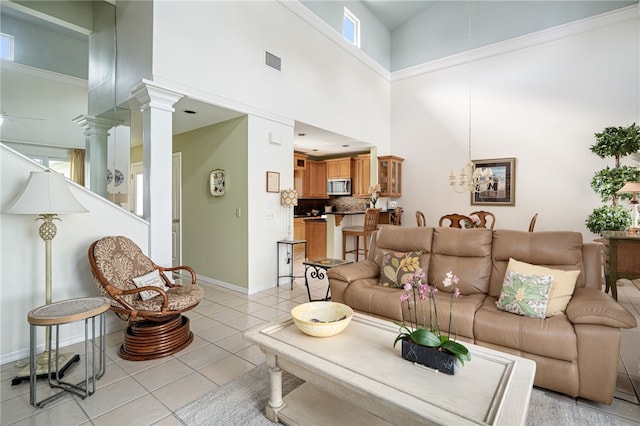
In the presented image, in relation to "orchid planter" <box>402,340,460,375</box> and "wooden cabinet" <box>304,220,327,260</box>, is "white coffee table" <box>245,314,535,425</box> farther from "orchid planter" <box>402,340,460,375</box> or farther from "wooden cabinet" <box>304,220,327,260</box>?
"wooden cabinet" <box>304,220,327,260</box>

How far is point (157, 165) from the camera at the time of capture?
3.36m

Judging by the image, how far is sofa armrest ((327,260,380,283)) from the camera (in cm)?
300

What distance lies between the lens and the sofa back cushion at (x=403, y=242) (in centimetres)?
308

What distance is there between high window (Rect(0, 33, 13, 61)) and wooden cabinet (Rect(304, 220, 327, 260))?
5266mm

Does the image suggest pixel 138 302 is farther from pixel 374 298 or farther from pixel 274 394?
pixel 374 298

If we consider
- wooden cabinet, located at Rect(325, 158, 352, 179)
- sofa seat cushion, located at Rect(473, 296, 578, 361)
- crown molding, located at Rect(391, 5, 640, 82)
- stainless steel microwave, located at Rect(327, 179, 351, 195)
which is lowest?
sofa seat cushion, located at Rect(473, 296, 578, 361)

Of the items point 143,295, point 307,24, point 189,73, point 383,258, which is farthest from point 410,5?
point 143,295

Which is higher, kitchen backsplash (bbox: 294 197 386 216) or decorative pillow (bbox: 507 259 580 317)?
kitchen backsplash (bbox: 294 197 386 216)

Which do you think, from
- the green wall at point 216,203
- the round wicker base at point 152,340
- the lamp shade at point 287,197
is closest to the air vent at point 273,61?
the green wall at point 216,203

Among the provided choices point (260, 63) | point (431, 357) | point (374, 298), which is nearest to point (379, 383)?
point (431, 357)

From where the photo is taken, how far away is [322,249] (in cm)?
677

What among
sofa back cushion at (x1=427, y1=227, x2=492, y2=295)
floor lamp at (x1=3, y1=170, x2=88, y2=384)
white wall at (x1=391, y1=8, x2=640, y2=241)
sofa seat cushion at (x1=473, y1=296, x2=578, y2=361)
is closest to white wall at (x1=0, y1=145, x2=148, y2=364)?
floor lamp at (x1=3, y1=170, x2=88, y2=384)

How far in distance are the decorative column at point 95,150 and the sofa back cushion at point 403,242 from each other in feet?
12.6

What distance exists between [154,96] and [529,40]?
20.6ft
